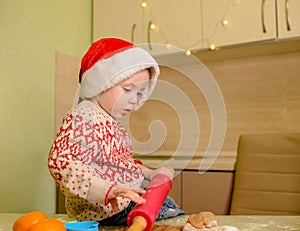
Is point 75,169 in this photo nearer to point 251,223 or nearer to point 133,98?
point 133,98

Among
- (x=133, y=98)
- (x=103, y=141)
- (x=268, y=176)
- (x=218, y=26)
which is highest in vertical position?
(x=218, y=26)

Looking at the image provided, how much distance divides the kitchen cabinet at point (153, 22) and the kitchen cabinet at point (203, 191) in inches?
A: 25.1

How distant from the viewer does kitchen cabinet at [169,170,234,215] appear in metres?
1.74

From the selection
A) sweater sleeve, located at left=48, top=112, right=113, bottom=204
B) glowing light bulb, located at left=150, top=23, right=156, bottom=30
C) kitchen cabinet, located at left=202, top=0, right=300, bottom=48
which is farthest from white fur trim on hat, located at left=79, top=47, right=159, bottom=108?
glowing light bulb, located at left=150, top=23, right=156, bottom=30

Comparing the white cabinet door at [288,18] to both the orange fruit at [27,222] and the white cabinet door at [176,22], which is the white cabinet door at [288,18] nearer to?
the white cabinet door at [176,22]

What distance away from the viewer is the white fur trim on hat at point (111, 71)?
104cm

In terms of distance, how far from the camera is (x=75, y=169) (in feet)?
2.81

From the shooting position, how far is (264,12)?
1795 mm

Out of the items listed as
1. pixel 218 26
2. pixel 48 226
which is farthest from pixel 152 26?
pixel 48 226

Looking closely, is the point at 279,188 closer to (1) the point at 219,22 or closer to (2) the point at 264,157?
(2) the point at 264,157

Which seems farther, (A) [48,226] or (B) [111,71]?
(B) [111,71]

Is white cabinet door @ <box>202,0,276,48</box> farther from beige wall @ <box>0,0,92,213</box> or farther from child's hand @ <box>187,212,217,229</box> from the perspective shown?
child's hand @ <box>187,212,217,229</box>

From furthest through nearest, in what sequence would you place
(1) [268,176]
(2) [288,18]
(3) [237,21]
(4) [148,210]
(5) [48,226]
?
1. (3) [237,21]
2. (2) [288,18]
3. (1) [268,176]
4. (4) [148,210]
5. (5) [48,226]

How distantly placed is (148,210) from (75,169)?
0.20m
